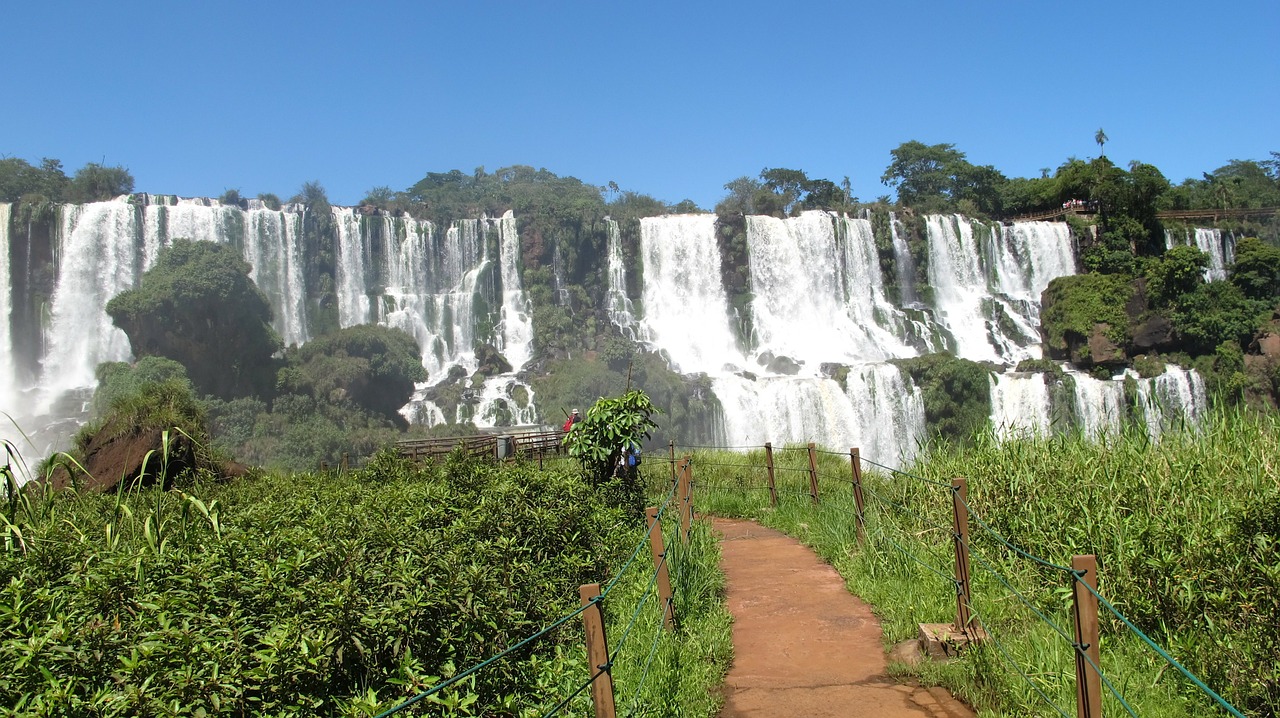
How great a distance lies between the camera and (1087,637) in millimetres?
3271

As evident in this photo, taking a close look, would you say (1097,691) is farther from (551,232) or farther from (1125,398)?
(551,232)

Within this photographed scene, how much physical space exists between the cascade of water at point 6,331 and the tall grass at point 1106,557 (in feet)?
110

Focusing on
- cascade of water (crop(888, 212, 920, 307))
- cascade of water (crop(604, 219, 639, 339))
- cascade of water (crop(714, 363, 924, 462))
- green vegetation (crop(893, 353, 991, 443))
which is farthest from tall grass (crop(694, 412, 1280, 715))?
cascade of water (crop(888, 212, 920, 307))

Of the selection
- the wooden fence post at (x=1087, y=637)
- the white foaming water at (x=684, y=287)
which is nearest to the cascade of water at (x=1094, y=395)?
the white foaming water at (x=684, y=287)

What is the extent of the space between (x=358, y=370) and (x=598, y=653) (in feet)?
97.4

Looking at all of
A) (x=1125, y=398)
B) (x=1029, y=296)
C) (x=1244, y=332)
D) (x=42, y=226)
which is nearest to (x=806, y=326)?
(x=1029, y=296)

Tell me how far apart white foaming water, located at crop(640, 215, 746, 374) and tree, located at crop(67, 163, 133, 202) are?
2307cm

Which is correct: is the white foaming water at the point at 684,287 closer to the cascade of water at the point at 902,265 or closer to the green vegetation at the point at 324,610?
the cascade of water at the point at 902,265

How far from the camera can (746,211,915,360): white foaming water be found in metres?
36.3

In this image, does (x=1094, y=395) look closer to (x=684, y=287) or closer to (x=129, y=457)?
(x=684, y=287)

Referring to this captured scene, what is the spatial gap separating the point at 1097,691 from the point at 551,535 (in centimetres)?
332

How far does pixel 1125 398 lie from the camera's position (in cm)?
2825

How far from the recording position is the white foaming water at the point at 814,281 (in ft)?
119

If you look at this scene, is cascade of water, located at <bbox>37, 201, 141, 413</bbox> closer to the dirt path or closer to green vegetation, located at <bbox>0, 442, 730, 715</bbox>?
green vegetation, located at <bbox>0, 442, 730, 715</bbox>
